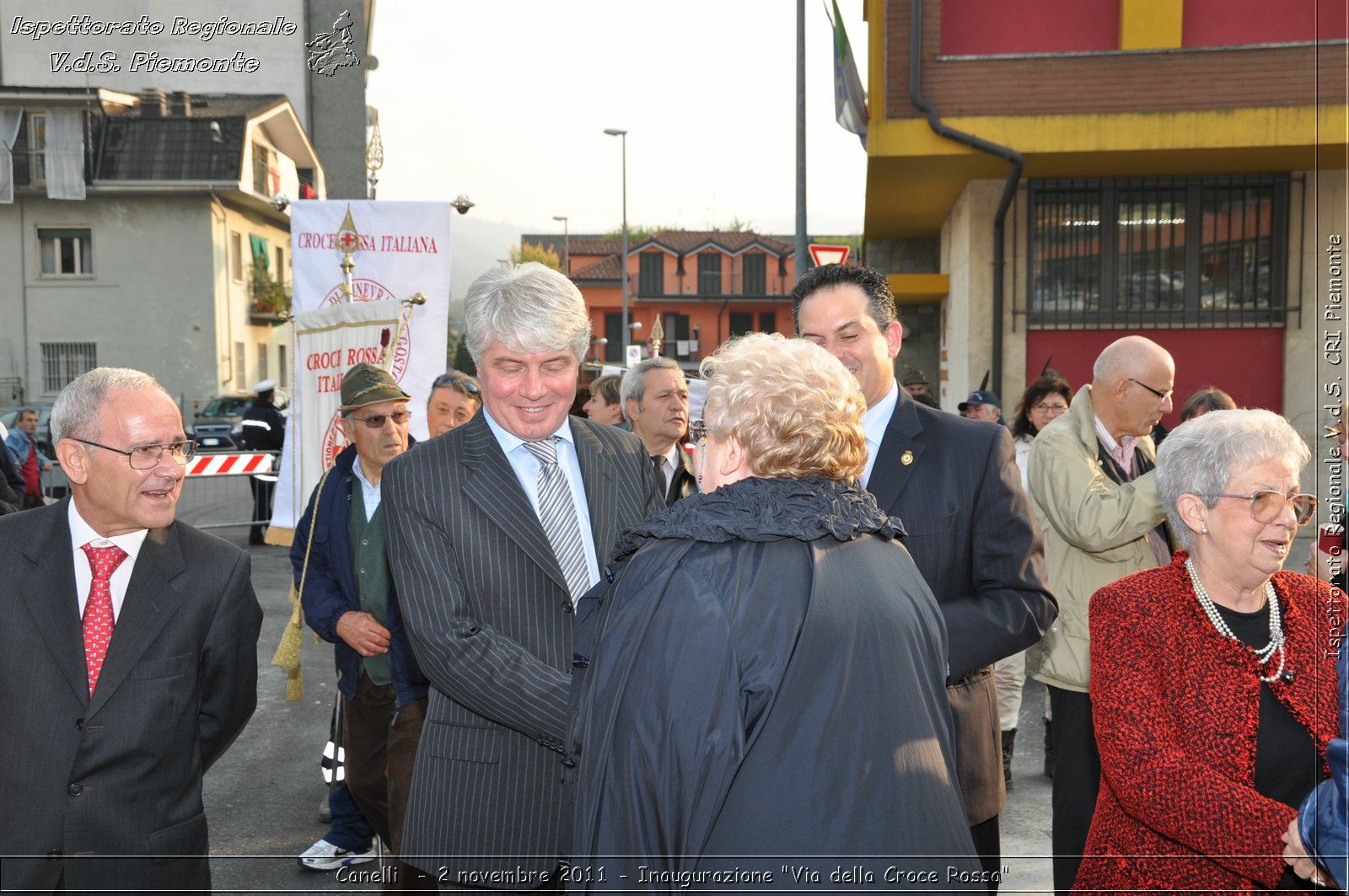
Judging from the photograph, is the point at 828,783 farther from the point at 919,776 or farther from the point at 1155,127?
the point at 1155,127

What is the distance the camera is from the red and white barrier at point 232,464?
42.4 ft

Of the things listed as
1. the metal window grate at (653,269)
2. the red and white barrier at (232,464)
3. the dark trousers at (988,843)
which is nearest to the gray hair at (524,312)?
the dark trousers at (988,843)

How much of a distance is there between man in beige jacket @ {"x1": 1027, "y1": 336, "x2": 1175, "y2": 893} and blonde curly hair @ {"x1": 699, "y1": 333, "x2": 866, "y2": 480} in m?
2.19

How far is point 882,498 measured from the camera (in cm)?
301

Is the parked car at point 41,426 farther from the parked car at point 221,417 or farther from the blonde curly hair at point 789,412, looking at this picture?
the blonde curly hair at point 789,412

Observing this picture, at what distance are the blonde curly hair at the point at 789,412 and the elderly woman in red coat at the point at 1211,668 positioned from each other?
3.28 feet

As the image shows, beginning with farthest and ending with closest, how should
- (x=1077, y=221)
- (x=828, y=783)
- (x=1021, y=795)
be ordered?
(x=1077, y=221)
(x=1021, y=795)
(x=828, y=783)

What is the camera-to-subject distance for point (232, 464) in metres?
13.0

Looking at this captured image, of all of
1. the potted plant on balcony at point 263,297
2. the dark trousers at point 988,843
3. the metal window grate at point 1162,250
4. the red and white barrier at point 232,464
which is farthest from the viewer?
the potted plant on balcony at point 263,297

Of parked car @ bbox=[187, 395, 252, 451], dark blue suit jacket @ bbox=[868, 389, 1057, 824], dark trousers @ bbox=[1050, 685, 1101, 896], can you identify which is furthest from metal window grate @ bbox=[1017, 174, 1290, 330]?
parked car @ bbox=[187, 395, 252, 451]

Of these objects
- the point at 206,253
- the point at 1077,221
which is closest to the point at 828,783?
the point at 1077,221

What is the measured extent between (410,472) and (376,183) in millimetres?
5376

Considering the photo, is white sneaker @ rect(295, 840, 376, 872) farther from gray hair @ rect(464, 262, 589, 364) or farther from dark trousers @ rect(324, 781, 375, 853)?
gray hair @ rect(464, 262, 589, 364)

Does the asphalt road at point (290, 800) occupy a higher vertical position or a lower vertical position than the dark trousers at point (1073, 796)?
lower
